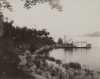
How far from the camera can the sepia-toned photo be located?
1.17 metres

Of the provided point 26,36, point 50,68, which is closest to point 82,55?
point 50,68

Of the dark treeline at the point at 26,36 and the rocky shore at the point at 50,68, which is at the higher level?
the dark treeline at the point at 26,36

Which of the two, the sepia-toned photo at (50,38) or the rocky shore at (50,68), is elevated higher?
the sepia-toned photo at (50,38)

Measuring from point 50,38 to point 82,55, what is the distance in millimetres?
237

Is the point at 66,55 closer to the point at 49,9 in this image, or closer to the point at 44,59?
the point at 44,59

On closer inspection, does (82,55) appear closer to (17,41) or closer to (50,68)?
(50,68)

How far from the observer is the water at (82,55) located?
1172mm

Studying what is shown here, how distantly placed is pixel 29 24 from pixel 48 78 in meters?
0.37

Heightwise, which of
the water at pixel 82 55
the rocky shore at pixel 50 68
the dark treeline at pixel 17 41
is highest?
the dark treeline at pixel 17 41

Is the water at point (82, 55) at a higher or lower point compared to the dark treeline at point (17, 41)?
lower

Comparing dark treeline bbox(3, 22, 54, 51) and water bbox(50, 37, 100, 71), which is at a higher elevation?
dark treeline bbox(3, 22, 54, 51)

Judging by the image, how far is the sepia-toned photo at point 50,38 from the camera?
1.17 meters

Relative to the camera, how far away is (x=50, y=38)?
119 cm

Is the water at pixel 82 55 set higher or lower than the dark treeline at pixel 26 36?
lower
